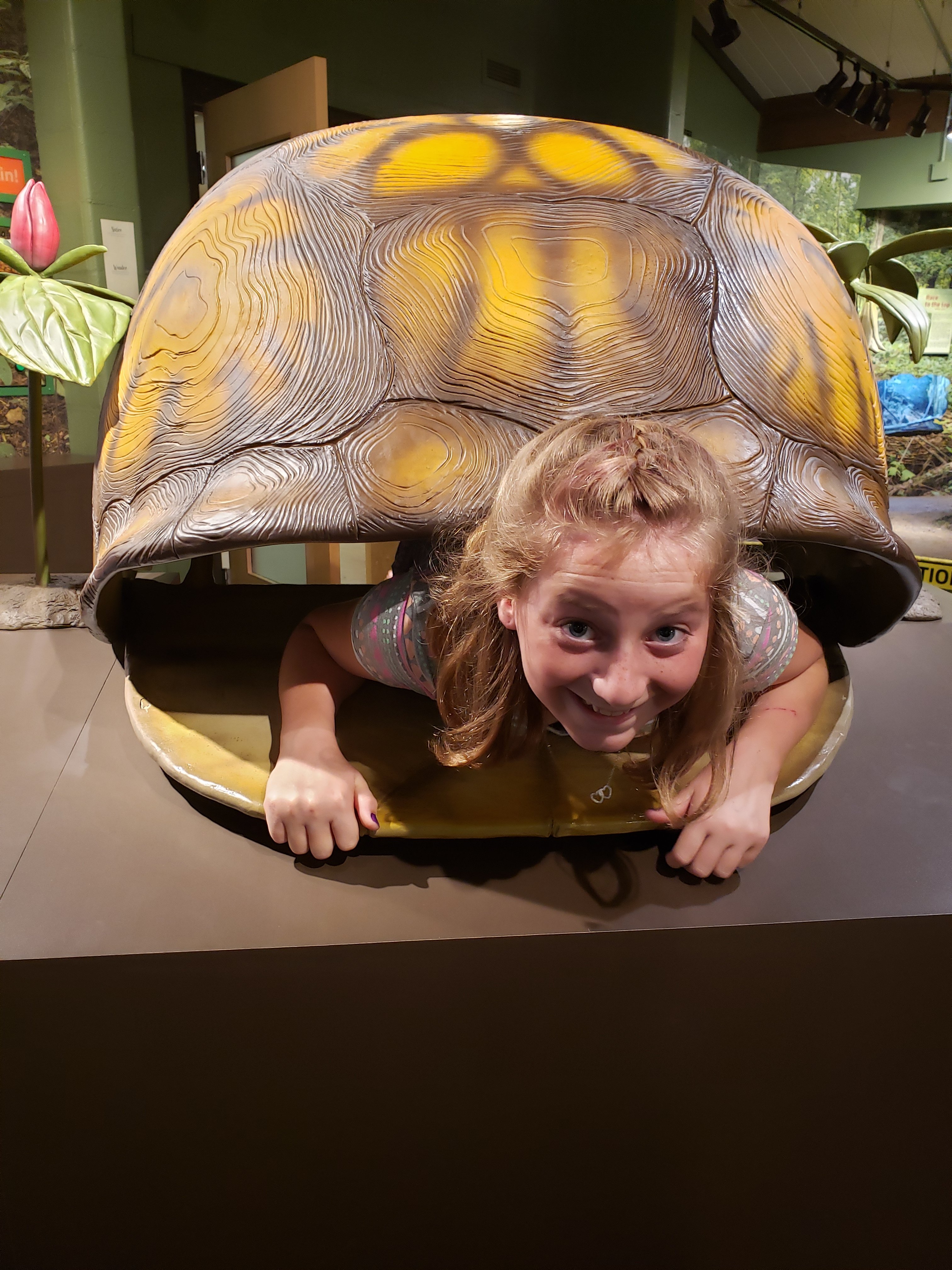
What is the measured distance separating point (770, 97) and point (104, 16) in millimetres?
1606

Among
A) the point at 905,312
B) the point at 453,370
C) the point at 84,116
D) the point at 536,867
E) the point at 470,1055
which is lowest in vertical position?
the point at 470,1055

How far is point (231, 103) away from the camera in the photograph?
6.61ft

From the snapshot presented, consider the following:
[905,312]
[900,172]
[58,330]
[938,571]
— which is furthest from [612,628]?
[900,172]

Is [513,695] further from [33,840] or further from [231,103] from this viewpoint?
[231,103]

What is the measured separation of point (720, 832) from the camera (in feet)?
2.43

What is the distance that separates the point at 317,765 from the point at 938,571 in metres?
1.75

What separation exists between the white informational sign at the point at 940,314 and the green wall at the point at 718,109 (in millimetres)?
482

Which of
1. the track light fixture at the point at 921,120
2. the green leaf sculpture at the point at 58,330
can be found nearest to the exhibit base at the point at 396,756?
the green leaf sculpture at the point at 58,330

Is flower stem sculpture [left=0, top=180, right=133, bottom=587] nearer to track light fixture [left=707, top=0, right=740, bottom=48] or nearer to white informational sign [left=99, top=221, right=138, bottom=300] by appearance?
white informational sign [left=99, top=221, right=138, bottom=300]

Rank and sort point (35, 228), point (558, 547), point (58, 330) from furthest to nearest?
point (35, 228) < point (58, 330) < point (558, 547)

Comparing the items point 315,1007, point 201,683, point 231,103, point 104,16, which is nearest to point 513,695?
point 315,1007

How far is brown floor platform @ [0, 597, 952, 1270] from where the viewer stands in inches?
25.7

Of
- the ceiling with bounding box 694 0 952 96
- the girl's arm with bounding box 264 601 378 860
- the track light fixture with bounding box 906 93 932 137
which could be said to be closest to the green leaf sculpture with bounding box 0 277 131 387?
the girl's arm with bounding box 264 601 378 860

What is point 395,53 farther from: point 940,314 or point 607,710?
point 607,710
